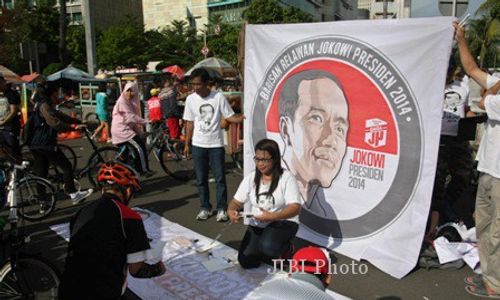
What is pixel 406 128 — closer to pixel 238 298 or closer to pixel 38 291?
pixel 238 298

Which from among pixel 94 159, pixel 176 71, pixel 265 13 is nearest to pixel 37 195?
pixel 94 159

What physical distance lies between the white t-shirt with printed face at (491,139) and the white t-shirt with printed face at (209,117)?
291 centimetres

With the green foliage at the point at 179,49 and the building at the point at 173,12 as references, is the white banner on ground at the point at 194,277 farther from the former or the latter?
the building at the point at 173,12

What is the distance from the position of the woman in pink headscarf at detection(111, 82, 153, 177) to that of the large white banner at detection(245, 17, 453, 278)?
2677 millimetres

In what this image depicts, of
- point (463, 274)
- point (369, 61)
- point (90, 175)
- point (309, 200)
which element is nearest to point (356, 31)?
point (369, 61)

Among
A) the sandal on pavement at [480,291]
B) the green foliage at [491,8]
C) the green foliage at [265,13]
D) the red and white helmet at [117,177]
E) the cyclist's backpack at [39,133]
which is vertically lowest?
the sandal on pavement at [480,291]

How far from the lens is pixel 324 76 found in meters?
4.54

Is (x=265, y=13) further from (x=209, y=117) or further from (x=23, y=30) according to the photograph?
(x=209, y=117)

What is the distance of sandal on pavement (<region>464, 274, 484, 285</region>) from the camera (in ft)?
12.4

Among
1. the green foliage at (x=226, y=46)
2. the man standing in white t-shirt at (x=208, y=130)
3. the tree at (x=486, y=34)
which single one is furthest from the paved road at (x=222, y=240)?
the green foliage at (x=226, y=46)

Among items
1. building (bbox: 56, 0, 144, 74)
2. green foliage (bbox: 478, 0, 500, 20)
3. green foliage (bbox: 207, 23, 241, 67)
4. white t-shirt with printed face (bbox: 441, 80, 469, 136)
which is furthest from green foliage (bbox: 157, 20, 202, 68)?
white t-shirt with printed face (bbox: 441, 80, 469, 136)

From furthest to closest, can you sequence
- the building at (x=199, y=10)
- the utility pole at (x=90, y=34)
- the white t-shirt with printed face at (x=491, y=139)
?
the building at (x=199, y=10)
the utility pole at (x=90, y=34)
the white t-shirt with printed face at (x=491, y=139)

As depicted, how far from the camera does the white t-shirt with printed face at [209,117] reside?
5.48 m

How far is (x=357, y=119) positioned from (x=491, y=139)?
1.19m
